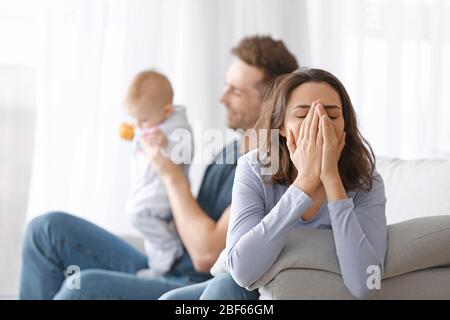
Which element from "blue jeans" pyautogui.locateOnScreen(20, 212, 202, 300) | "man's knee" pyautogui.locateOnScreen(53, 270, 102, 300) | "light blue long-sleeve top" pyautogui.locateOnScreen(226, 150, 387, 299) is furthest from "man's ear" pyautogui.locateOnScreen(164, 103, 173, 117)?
"light blue long-sleeve top" pyautogui.locateOnScreen(226, 150, 387, 299)

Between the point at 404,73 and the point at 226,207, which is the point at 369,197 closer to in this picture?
the point at 226,207

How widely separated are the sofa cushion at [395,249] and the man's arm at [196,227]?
65 centimetres

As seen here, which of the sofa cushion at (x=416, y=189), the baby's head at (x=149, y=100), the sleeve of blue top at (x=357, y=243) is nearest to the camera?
the sleeve of blue top at (x=357, y=243)

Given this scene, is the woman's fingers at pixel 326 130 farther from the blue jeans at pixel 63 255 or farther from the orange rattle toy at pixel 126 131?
the orange rattle toy at pixel 126 131

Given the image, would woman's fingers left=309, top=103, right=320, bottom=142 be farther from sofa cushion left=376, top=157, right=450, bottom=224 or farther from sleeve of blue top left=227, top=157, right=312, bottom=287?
sofa cushion left=376, top=157, right=450, bottom=224

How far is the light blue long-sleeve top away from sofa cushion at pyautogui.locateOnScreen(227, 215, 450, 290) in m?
0.02

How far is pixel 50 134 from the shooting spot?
114 inches

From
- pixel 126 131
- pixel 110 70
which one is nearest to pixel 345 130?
pixel 126 131

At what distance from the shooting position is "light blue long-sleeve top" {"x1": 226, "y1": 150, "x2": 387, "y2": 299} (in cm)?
135

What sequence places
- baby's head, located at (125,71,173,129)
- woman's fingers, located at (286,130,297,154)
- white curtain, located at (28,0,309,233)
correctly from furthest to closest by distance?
1. white curtain, located at (28,0,309,233)
2. baby's head, located at (125,71,173,129)
3. woman's fingers, located at (286,130,297,154)

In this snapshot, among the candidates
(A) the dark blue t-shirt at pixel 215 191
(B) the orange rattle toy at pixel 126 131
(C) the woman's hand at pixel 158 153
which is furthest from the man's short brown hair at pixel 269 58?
(B) the orange rattle toy at pixel 126 131

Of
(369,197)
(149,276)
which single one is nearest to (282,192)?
(369,197)

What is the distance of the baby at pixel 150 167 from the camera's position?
2.25m
